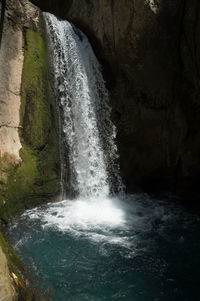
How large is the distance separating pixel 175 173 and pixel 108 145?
7.19 ft

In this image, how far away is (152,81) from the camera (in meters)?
7.73

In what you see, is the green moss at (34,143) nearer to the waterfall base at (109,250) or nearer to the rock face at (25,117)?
the rock face at (25,117)

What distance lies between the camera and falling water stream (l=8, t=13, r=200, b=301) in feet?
14.0

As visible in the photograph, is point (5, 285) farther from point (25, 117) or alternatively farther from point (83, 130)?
point (83, 130)

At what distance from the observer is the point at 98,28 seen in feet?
24.5

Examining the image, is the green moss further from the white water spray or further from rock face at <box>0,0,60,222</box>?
the white water spray

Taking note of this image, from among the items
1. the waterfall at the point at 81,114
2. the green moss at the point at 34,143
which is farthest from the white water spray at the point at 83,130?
the green moss at the point at 34,143

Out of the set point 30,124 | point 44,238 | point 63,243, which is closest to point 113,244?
point 63,243

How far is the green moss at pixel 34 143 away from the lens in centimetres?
586

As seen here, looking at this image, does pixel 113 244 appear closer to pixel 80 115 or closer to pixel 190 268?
pixel 190 268

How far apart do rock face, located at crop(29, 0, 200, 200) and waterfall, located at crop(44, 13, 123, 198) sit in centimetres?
36

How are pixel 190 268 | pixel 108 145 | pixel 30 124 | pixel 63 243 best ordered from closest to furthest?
pixel 190 268 → pixel 63 243 → pixel 30 124 → pixel 108 145

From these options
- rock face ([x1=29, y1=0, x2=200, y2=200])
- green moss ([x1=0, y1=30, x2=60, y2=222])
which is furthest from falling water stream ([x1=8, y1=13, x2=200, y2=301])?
rock face ([x1=29, y1=0, x2=200, y2=200])

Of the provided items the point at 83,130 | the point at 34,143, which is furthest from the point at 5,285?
the point at 83,130
